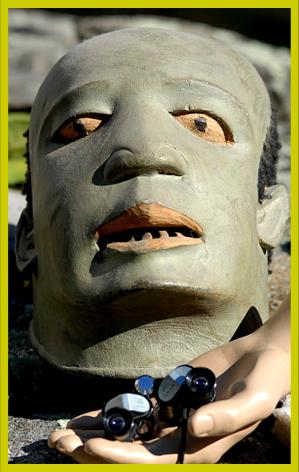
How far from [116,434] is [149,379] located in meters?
0.19

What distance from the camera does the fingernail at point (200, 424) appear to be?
1.99 metres

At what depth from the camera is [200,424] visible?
200 cm

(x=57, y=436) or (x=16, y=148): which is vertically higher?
(x=16, y=148)

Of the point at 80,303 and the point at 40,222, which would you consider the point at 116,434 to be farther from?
the point at 40,222

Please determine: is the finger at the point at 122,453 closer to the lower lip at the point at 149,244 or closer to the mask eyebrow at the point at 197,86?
the lower lip at the point at 149,244

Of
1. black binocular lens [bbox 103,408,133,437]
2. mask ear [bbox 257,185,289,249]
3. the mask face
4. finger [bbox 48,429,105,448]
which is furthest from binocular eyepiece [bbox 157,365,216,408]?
mask ear [bbox 257,185,289,249]

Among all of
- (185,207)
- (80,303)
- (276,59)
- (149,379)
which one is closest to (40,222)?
(80,303)

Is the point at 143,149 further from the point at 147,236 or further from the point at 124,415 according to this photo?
the point at 124,415

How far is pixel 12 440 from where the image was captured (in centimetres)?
265

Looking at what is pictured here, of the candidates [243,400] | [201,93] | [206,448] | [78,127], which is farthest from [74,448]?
[201,93]

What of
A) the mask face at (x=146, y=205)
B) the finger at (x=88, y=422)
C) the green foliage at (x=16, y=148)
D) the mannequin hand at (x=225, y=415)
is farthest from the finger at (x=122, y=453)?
the green foliage at (x=16, y=148)

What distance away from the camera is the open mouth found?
101 inches

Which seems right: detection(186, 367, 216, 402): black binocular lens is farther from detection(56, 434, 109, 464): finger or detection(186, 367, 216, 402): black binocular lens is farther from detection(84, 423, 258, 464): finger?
detection(56, 434, 109, 464): finger

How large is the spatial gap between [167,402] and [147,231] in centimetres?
63
